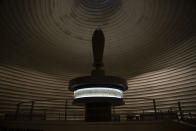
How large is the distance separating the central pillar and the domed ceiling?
5.52m

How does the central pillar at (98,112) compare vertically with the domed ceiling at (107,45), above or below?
below

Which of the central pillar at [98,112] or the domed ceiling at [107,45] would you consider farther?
the domed ceiling at [107,45]

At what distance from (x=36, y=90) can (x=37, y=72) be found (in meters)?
1.21

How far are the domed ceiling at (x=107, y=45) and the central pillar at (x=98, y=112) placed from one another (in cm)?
552

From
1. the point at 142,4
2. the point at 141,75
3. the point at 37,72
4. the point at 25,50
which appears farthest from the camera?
the point at 141,75

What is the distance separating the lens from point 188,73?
8.30m

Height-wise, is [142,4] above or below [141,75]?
above

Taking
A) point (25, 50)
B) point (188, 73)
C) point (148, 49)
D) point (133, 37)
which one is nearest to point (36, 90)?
point (25, 50)

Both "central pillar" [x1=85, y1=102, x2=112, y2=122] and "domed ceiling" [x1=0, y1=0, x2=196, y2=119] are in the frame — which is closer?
"central pillar" [x1=85, y1=102, x2=112, y2=122]

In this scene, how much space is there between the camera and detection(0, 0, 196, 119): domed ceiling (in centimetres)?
773

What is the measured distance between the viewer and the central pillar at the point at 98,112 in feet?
15.0

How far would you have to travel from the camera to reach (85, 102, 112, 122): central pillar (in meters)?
4.57

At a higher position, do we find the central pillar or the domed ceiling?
the domed ceiling

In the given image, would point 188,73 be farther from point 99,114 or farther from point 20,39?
point 20,39
